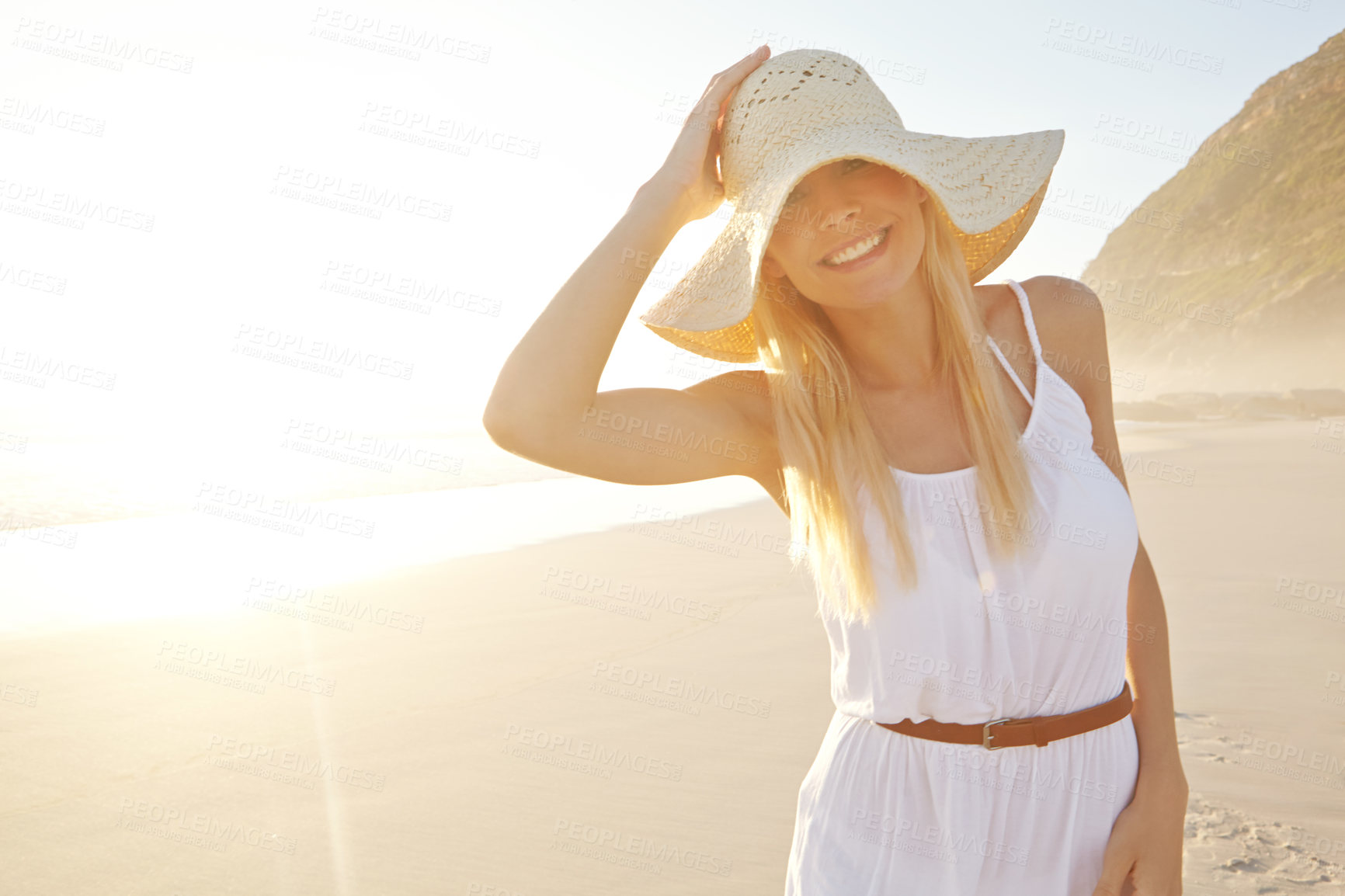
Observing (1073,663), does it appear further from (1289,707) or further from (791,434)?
(1289,707)

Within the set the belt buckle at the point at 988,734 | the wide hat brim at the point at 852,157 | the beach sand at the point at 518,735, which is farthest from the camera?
the beach sand at the point at 518,735

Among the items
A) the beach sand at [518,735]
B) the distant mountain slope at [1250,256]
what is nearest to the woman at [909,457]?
the beach sand at [518,735]

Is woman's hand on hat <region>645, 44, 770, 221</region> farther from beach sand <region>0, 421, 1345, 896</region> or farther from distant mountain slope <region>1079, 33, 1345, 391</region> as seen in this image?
distant mountain slope <region>1079, 33, 1345, 391</region>

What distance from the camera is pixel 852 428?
177 centimetres

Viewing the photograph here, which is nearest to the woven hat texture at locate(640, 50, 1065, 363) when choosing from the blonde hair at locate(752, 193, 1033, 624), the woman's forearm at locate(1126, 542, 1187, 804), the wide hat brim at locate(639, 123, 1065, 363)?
the wide hat brim at locate(639, 123, 1065, 363)

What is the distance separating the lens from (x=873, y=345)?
1949mm

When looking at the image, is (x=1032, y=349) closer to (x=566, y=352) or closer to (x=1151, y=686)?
(x=1151, y=686)

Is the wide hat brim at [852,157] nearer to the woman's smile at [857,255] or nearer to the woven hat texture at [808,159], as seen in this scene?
the woven hat texture at [808,159]

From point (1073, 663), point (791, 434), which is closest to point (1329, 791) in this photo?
point (1073, 663)

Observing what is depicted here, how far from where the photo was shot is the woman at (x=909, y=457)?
5.07 feet

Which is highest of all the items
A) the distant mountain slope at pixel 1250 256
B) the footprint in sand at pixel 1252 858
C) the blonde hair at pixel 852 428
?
the distant mountain slope at pixel 1250 256

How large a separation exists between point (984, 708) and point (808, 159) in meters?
0.99

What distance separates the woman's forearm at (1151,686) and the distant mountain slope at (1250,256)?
33620mm

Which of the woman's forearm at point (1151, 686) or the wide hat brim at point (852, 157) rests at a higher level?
the wide hat brim at point (852, 157)
